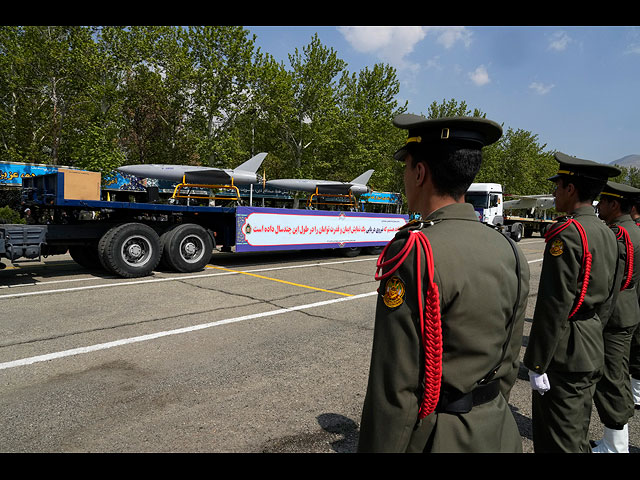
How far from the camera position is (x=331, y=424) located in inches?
121

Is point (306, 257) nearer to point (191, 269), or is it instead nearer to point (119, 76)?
point (191, 269)

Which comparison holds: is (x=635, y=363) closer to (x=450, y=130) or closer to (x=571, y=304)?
(x=571, y=304)

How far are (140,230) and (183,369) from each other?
531 cm

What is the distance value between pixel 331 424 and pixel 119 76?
90.6ft

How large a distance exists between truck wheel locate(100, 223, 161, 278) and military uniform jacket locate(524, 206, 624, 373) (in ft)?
25.7

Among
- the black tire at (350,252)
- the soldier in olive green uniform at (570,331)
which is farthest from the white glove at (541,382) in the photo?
the black tire at (350,252)

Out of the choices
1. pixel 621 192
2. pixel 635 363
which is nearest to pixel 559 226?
pixel 621 192

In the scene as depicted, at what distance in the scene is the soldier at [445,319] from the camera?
4.17 ft

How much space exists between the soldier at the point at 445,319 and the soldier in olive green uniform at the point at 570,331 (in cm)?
113

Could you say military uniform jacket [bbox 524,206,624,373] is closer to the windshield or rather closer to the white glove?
the white glove

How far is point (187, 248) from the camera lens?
929 cm

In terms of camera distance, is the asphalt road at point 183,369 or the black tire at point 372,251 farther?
the black tire at point 372,251

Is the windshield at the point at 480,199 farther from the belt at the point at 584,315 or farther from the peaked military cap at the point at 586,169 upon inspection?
the belt at the point at 584,315
